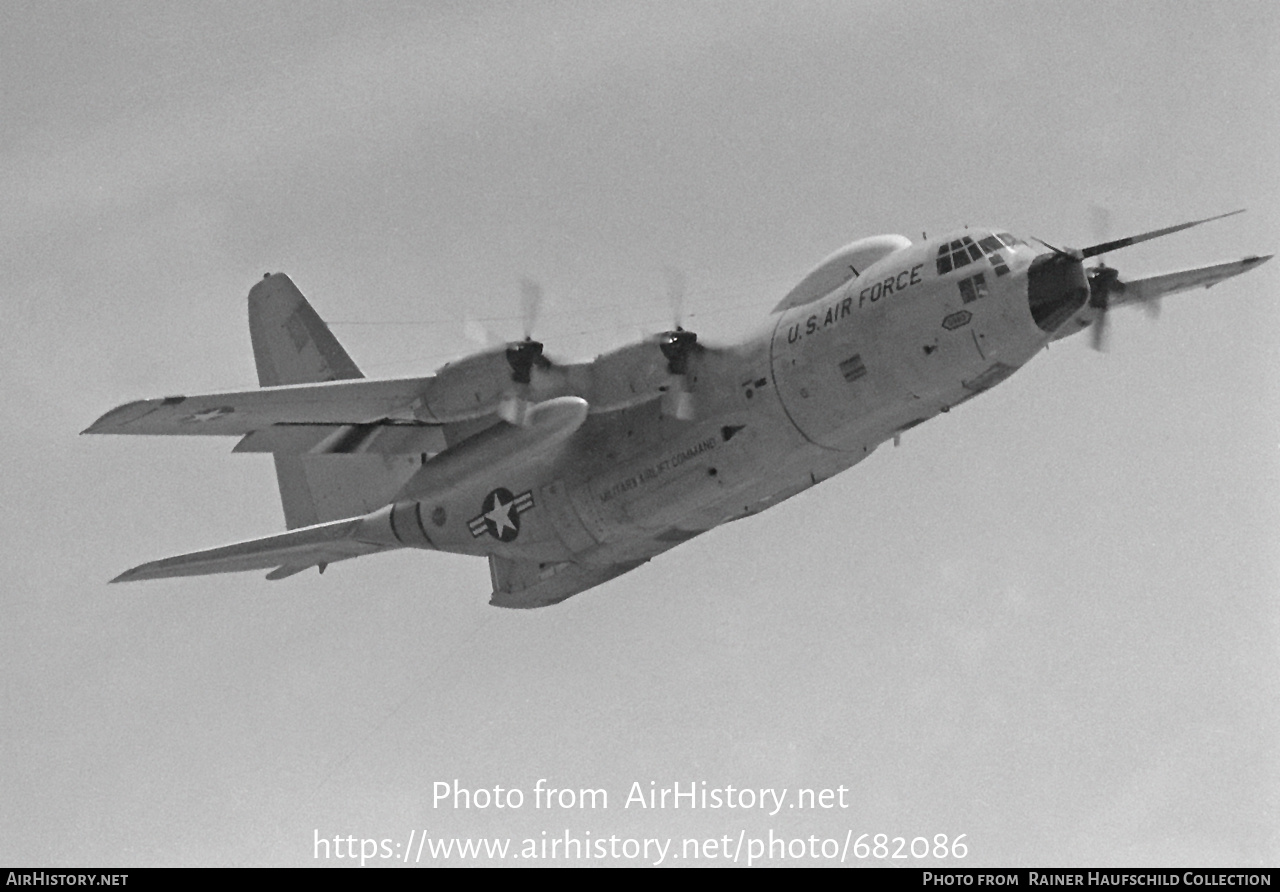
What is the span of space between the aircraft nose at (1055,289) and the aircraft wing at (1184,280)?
423 centimetres

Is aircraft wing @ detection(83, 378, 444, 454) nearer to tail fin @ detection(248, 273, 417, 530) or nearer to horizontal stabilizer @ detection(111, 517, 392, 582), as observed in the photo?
horizontal stabilizer @ detection(111, 517, 392, 582)

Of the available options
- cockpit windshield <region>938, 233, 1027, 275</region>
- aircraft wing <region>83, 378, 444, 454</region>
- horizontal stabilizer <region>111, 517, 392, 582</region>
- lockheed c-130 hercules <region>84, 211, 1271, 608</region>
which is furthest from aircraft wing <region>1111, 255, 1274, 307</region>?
horizontal stabilizer <region>111, 517, 392, 582</region>

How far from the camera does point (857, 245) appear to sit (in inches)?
1215

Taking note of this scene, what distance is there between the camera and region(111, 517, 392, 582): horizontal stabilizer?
3306 cm

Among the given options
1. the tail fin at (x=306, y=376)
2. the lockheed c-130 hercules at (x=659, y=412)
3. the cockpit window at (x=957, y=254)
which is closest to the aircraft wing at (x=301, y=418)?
the lockheed c-130 hercules at (x=659, y=412)

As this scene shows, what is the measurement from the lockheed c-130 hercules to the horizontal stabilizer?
4 centimetres

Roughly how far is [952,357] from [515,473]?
8124 mm

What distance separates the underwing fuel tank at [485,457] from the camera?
2891cm

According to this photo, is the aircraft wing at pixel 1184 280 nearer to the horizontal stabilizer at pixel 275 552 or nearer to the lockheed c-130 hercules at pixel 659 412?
the lockheed c-130 hercules at pixel 659 412

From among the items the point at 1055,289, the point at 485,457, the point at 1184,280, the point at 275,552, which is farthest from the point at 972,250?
the point at 275,552
